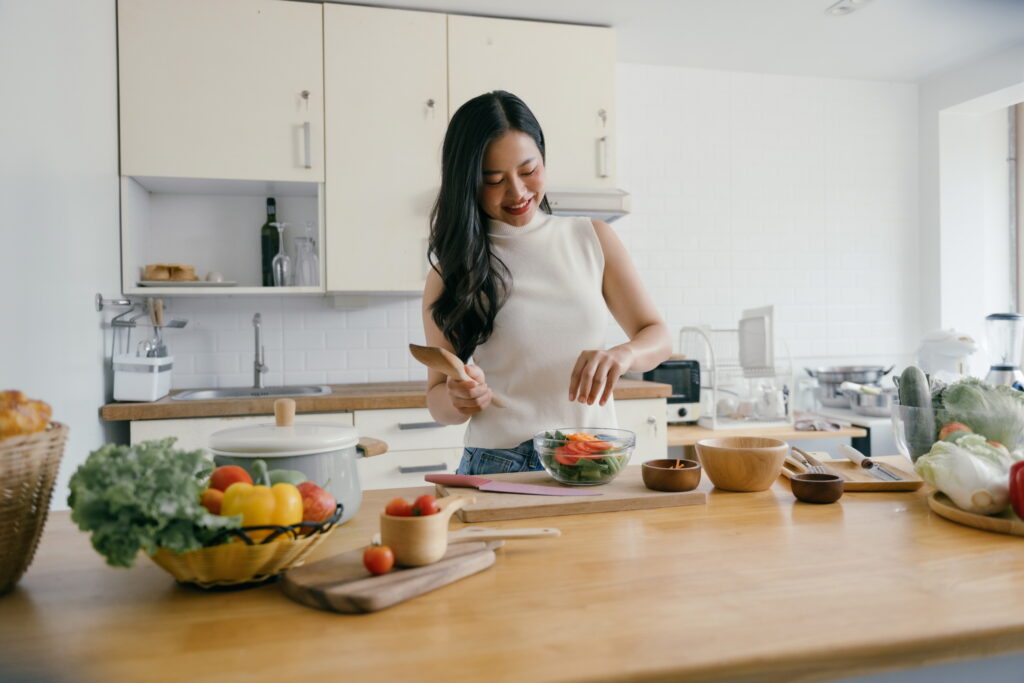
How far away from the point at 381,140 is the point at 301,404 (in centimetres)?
118

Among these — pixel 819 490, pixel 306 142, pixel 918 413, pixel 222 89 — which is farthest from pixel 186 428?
pixel 918 413

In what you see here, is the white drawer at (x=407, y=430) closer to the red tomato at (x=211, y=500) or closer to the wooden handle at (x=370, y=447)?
the wooden handle at (x=370, y=447)

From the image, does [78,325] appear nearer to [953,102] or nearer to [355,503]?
[355,503]

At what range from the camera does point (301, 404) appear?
2844mm

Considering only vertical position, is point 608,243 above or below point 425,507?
above

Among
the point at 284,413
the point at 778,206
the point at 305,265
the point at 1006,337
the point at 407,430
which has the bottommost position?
the point at 407,430

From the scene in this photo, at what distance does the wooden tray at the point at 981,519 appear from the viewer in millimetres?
1182

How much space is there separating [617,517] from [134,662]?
0.80 m

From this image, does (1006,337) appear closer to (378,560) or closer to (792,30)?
(792,30)

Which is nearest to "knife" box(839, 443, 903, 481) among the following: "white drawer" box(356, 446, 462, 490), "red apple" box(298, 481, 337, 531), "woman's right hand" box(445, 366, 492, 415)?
"woman's right hand" box(445, 366, 492, 415)

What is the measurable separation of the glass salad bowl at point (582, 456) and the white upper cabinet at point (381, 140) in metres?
1.88

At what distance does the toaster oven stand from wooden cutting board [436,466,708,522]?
2020 mm

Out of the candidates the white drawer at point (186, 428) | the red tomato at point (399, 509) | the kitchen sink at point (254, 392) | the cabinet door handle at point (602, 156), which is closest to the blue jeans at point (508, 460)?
the red tomato at point (399, 509)

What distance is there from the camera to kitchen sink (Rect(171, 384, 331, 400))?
3.19 meters
